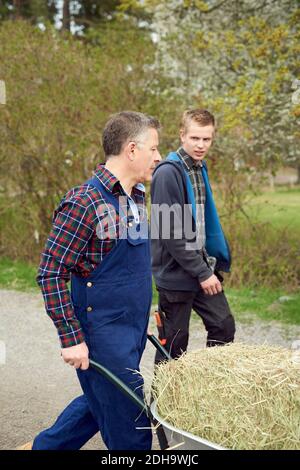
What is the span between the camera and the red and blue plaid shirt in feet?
8.53

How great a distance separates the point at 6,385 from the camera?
475cm

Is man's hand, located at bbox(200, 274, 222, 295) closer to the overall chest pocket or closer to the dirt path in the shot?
the dirt path

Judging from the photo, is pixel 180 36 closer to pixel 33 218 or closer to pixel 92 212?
pixel 33 218

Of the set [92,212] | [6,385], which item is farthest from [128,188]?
[6,385]

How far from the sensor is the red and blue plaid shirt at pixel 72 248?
8.53 feet

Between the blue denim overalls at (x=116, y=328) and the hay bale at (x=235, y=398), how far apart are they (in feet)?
0.98

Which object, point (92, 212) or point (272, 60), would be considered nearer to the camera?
point (92, 212)

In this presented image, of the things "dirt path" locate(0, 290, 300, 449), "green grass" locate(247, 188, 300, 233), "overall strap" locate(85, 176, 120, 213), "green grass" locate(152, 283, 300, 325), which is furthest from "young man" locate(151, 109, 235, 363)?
"green grass" locate(247, 188, 300, 233)

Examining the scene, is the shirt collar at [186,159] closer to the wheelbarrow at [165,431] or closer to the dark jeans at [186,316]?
the dark jeans at [186,316]

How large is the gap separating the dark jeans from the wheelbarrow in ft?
4.08

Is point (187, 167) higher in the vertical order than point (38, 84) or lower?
lower

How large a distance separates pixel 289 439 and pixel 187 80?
8.60 meters

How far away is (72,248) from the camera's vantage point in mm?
2607

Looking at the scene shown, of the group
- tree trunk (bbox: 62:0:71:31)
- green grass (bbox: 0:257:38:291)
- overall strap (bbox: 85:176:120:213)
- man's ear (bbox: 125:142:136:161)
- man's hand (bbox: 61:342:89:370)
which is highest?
tree trunk (bbox: 62:0:71:31)
